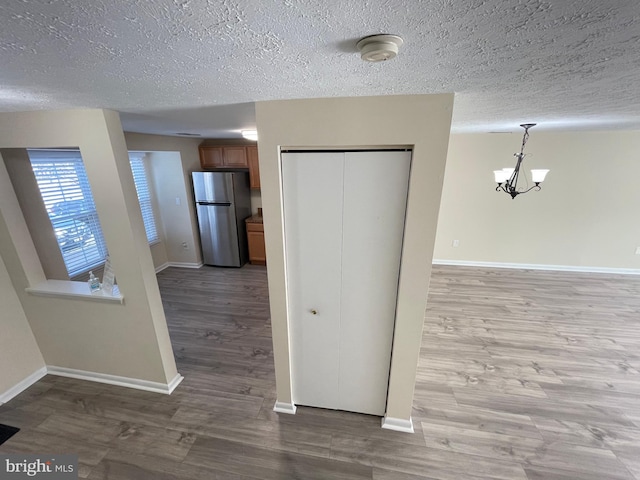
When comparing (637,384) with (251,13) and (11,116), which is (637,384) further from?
(11,116)

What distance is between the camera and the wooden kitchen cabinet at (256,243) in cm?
478

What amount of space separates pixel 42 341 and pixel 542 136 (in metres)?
6.70

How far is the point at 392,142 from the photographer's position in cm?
139

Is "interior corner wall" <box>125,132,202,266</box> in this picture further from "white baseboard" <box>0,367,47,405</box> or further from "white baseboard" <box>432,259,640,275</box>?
"white baseboard" <box>432,259,640,275</box>

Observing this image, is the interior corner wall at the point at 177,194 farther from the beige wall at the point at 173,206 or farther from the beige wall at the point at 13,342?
the beige wall at the point at 13,342

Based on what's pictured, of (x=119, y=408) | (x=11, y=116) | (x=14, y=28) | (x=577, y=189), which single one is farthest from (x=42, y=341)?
(x=577, y=189)

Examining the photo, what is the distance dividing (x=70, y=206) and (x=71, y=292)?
1.50 metres

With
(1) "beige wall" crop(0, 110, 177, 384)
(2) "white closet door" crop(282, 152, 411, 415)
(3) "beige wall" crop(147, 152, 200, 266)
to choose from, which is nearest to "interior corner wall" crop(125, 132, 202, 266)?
(3) "beige wall" crop(147, 152, 200, 266)

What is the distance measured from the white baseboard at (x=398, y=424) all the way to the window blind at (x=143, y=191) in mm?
4401

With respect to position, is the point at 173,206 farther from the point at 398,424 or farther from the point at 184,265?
the point at 398,424

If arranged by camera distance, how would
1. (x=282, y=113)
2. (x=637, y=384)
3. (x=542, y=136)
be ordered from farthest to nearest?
(x=542, y=136), (x=637, y=384), (x=282, y=113)

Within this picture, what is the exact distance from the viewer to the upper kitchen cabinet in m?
4.60

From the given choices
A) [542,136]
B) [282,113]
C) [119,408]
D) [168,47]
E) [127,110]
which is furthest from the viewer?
[542,136]

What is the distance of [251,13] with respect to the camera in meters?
0.55
